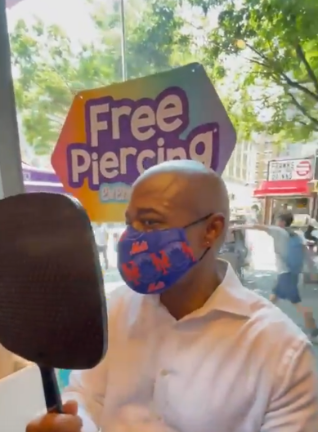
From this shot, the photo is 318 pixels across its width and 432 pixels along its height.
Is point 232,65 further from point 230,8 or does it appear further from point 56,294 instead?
point 56,294

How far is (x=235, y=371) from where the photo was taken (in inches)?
27.5

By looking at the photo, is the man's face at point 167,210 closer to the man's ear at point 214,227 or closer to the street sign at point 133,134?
the man's ear at point 214,227

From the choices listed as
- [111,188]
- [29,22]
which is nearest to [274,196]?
[111,188]

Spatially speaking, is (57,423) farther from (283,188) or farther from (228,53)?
(228,53)

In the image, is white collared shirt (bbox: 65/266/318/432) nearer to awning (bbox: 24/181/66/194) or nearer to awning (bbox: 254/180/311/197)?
awning (bbox: 254/180/311/197)

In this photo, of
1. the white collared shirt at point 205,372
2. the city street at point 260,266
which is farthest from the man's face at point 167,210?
the city street at point 260,266

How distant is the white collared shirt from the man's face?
13 centimetres

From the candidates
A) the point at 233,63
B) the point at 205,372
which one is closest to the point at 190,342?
the point at 205,372

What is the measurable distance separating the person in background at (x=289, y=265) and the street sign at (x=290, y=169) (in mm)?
93

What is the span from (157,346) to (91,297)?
0.97 ft

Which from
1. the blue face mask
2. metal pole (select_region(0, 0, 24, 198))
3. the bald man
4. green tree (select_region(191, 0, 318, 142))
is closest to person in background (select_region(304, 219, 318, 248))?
green tree (select_region(191, 0, 318, 142))

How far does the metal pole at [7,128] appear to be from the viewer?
1243mm

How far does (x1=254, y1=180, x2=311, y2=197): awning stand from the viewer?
1.03 metres

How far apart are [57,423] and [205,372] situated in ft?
0.86
